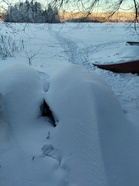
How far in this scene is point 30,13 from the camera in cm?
721

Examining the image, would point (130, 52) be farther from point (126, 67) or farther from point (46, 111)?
point (46, 111)

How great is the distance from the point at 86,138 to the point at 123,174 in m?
0.57

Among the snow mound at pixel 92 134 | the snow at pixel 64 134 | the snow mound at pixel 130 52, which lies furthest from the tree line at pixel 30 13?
the snow mound at pixel 130 52

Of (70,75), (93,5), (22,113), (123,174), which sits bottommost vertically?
(123,174)

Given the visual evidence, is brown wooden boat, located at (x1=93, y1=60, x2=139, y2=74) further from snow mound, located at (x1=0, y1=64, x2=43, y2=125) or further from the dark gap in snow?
the dark gap in snow

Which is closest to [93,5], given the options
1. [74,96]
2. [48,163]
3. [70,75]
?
[70,75]

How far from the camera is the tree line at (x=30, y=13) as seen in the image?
6883 millimetres

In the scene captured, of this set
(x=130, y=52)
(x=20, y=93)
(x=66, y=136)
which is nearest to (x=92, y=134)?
(x=66, y=136)

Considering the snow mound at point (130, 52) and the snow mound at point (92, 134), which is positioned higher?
the snow mound at point (92, 134)

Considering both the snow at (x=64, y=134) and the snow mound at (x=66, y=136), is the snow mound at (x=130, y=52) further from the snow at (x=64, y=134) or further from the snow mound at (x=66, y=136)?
the snow mound at (x=66, y=136)

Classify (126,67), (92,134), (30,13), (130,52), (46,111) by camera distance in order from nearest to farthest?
(92,134) → (46,111) → (30,13) → (126,67) → (130,52)

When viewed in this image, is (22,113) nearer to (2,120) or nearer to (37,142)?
(2,120)

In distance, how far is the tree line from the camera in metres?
6.88

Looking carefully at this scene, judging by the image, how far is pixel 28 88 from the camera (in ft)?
13.4
